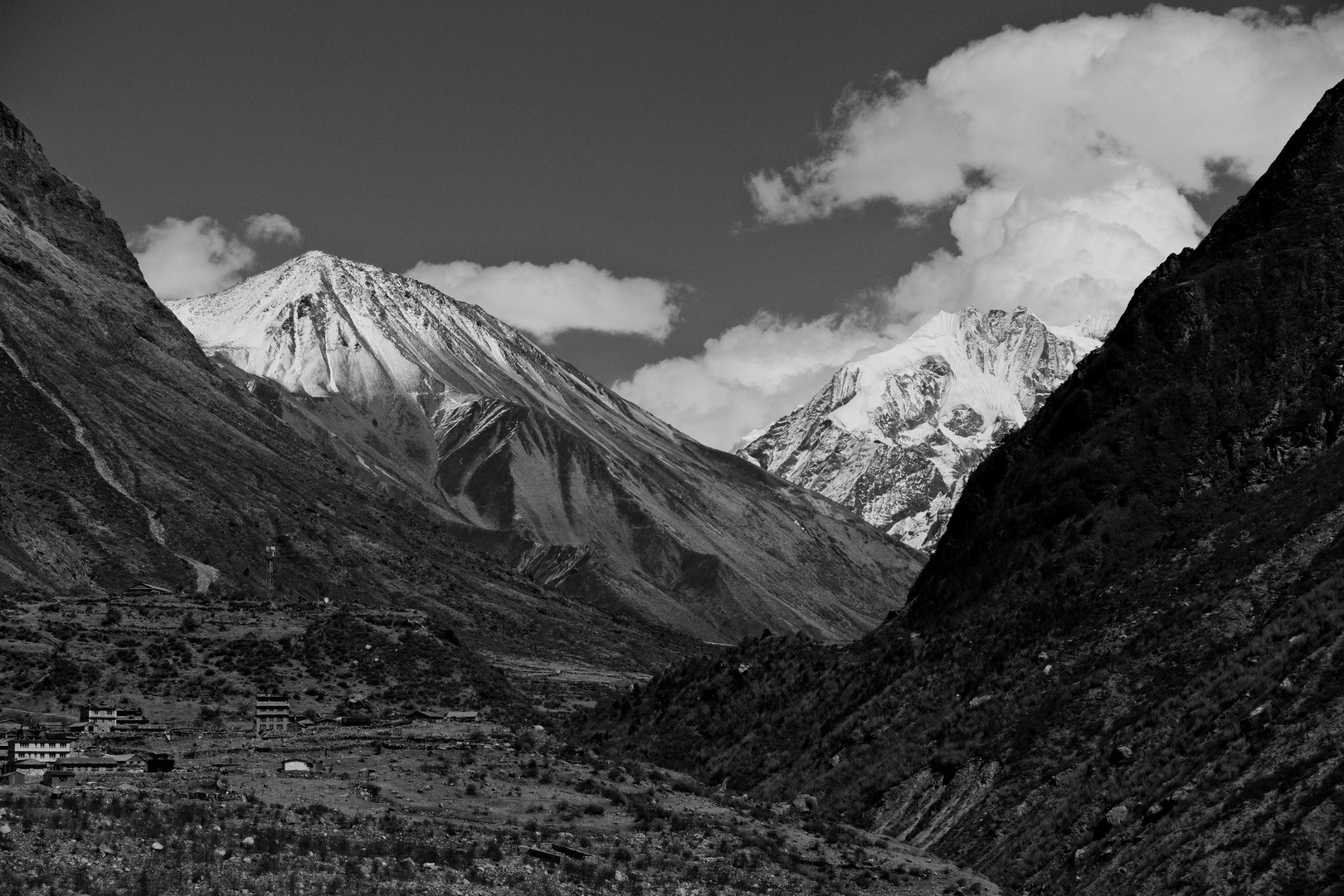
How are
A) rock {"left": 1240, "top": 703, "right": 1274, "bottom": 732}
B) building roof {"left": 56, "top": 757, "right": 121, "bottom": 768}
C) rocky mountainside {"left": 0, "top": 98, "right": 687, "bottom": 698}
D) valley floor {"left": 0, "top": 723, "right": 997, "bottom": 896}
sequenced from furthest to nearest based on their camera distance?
rocky mountainside {"left": 0, "top": 98, "right": 687, "bottom": 698}, building roof {"left": 56, "top": 757, "right": 121, "bottom": 768}, rock {"left": 1240, "top": 703, "right": 1274, "bottom": 732}, valley floor {"left": 0, "top": 723, "right": 997, "bottom": 896}

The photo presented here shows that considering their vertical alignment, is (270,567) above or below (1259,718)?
above

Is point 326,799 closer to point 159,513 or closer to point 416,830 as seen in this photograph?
point 416,830

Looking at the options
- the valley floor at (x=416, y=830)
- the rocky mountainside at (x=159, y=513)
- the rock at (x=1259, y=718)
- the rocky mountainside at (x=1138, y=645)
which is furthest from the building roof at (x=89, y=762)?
the rocky mountainside at (x=159, y=513)

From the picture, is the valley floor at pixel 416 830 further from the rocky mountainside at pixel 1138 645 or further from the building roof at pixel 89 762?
the rocky mountainside at pixel 1138 645

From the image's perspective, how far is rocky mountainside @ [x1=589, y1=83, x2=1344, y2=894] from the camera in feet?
137

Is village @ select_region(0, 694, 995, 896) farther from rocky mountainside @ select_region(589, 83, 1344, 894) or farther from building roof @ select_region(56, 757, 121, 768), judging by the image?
rocky mountainside @ select_region(589, 83, 1344, 894)

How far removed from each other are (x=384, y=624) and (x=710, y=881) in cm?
4838

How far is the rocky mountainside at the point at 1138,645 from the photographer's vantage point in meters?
41.8

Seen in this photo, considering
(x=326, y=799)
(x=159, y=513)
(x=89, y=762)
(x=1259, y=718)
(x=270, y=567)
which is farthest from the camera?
(x=270, y=567)

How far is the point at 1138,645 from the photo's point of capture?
Result: 55.2 meters

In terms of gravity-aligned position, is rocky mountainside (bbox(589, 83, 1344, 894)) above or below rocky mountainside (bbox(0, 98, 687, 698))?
below

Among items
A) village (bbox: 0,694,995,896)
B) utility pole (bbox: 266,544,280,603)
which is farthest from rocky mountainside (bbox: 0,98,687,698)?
A: village (bbox: 0,694,995,896)

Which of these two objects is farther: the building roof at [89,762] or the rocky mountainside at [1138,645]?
the building roof at [89,762]

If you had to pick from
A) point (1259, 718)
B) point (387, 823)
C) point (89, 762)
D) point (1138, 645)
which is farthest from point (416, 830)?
point (1138, 645)
